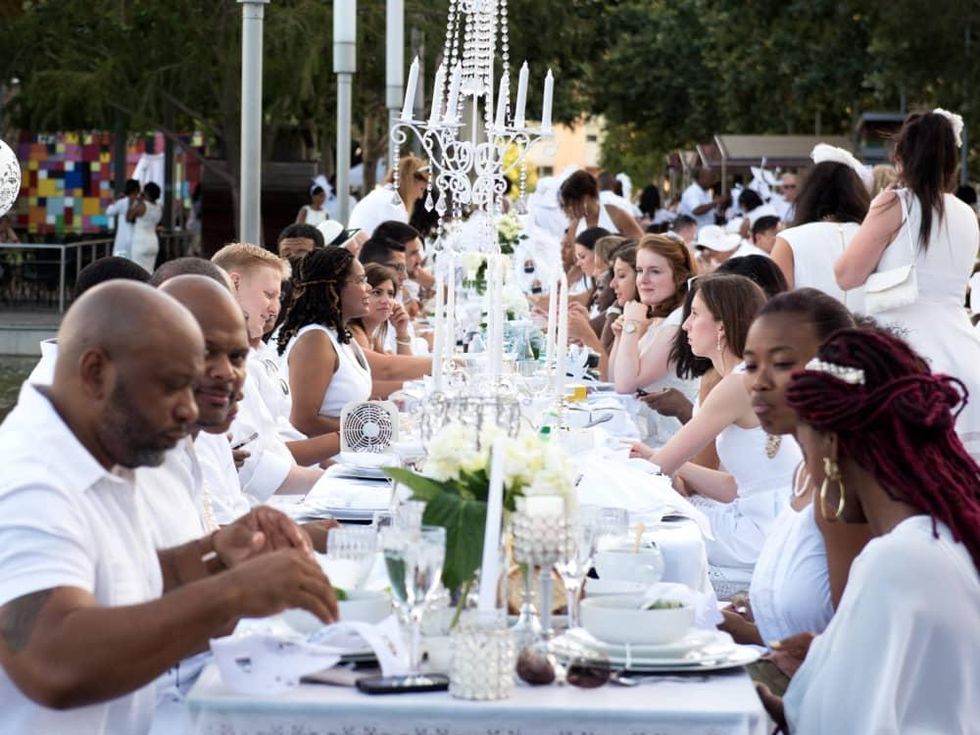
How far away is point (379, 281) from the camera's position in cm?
823

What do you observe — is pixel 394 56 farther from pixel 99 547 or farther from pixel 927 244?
pixel 99 547

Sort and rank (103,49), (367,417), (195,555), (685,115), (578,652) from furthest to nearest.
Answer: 1. (685,115)
2. (103,49)
3. (367,417)
4. (195,555)
5. (578,652)

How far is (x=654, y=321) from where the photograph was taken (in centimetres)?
843

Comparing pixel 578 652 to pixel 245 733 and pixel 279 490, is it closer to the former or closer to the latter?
pixel 245 733

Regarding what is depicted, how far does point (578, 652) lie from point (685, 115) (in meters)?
43.6

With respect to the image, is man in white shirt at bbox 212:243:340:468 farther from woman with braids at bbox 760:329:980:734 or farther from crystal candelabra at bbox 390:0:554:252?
woman with braids at bbox 760:329:980:734

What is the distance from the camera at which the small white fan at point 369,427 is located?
571 centimetres

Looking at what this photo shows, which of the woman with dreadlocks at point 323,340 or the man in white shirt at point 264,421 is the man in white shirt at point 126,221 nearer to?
the woman with dreadlocks at point 323,340

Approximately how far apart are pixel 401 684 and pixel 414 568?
0.20 m

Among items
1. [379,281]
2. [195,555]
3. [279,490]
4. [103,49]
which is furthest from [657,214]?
[195,555]

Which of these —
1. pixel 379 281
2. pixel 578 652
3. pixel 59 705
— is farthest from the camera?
pixel 379 281

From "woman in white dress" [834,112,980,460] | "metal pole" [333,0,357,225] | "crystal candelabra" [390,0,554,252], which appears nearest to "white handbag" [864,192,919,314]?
"woman in white dress" [834,112,980,460]

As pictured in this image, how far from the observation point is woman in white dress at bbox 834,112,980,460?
285 inches

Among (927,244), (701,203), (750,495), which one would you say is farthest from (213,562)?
(701,203)
